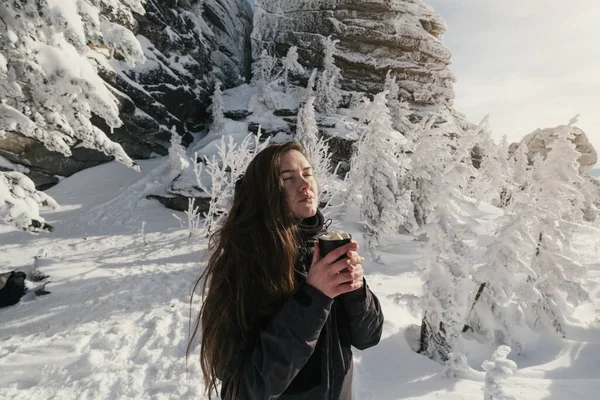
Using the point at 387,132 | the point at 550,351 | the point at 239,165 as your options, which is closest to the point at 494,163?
the point at 387,132

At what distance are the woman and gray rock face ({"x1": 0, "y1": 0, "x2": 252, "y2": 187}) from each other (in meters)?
27.2

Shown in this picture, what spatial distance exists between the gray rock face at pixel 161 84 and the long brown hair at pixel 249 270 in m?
27.1

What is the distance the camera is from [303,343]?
4.63 ft

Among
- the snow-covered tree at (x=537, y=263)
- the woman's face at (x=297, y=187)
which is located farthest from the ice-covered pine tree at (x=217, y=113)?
the woman's face at (x=297, y=187)

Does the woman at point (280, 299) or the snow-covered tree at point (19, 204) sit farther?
the snow-covered tree at point (19, 204)

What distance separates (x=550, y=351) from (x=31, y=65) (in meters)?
17.4

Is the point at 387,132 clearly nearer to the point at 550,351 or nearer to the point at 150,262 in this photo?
the point at 550,351

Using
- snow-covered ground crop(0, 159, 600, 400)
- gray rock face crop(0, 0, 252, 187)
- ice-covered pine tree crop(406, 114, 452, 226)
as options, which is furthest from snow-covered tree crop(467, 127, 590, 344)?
gray rock face crop(0, 0, 252, 187)

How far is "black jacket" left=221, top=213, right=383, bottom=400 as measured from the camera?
141 centimetres

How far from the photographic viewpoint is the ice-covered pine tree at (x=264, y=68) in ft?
128

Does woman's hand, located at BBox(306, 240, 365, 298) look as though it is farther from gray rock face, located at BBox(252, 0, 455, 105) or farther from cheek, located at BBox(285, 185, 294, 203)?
gray rock face, located at BBox(252, 0, 455, 105)

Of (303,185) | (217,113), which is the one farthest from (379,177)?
(217,113)

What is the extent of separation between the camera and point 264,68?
3916 cm

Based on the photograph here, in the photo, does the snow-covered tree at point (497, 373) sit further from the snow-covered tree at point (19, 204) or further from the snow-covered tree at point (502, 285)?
the snow-covered tree at point (502, 285)
